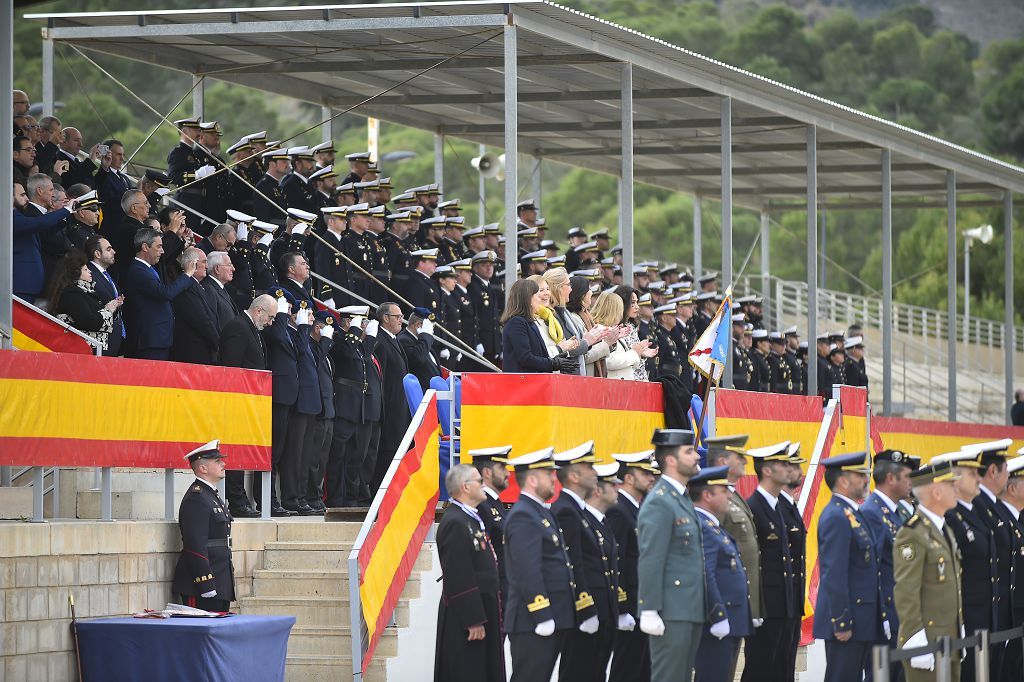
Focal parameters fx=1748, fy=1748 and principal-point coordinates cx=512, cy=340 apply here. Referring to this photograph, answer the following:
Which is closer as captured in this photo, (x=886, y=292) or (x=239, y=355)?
(x=239, y=355)

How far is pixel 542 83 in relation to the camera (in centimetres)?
1945

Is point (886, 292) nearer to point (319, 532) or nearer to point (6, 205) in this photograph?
point (319, 532)

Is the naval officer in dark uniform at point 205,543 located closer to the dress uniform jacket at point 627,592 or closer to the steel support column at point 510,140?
the dress uniform jacket at point 627,592

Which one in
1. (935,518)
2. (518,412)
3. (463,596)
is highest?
(518,412)

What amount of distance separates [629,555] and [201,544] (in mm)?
2778

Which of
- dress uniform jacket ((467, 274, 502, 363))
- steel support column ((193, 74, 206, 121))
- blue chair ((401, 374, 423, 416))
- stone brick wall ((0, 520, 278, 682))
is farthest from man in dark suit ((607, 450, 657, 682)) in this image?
steel support column ((193, 74, 206, 121))

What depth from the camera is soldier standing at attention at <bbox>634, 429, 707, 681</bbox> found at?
392 inches

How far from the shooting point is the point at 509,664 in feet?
41.2

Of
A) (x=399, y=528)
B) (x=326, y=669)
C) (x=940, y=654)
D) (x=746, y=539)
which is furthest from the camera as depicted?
(x=399, y=528)

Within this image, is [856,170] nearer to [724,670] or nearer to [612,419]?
[612,419]

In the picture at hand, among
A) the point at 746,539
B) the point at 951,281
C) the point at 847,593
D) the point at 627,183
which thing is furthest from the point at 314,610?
the point at 951,281

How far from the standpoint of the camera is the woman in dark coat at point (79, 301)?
12789mm

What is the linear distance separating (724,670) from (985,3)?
392 ft

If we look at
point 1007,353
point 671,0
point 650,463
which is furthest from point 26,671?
point 671,0
